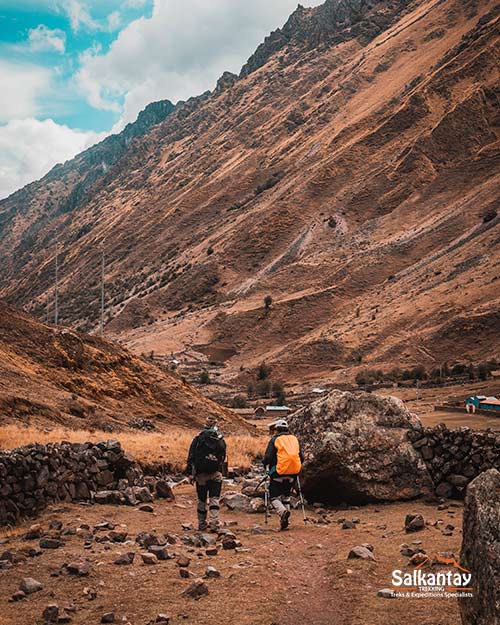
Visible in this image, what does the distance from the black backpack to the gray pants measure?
0.39ft

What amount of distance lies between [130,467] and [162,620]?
24.5 feet

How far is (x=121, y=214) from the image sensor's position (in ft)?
536

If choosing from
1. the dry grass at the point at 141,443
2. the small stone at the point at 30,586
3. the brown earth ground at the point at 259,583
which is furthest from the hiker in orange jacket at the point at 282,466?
the dry grass at the point at 141,443

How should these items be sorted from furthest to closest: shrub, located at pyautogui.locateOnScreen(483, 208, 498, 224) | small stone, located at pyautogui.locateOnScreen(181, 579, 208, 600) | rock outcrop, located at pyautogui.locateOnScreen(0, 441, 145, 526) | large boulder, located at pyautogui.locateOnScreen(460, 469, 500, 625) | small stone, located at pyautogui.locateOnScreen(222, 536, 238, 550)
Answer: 1. shrub, located at pyautogui.locateOnScreen(483, 208, 498, 224)
2. rock outcrop, located at pyautogui.locateOnScreen(0, 441, 145, 526)
3. small stone, located at pyautogui.locateOnScreen(222, 536, 238, 550)
4. small stone, located at pyautogui.locateOnScreen(181, 579, 208, 600)
5. large boulder, located at pyautogui.locateOnScreen(460, 469, 500, 625)

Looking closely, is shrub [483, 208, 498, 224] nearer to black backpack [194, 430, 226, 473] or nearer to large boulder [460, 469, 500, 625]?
black backpack [194, 430, 226, 473]

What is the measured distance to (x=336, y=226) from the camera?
9875 centimetres

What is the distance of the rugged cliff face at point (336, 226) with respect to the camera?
70500 millimetres

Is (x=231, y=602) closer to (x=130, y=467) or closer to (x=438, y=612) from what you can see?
(x=438, y=612)

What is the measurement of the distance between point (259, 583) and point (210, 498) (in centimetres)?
351

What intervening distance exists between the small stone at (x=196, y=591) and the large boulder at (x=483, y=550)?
2.83 meters

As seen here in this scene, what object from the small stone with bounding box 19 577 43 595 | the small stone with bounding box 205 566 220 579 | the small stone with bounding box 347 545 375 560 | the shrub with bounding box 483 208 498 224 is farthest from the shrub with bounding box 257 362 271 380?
the small stone with bounding box 19 577 43 595

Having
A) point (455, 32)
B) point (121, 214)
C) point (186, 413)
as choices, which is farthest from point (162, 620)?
point (121, 214)

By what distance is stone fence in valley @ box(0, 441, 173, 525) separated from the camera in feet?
35.0

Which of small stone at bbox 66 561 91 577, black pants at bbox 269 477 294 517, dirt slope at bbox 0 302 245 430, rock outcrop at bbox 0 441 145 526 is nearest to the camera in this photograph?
small stone at bbox 66 561 91 577
